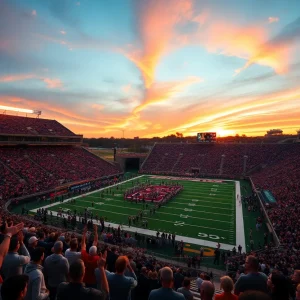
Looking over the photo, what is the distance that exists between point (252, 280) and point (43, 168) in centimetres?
3712

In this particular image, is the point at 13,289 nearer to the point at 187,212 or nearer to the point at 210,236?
the point at 210,236

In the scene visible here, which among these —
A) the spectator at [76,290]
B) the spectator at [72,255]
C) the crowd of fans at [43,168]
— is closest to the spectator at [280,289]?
the spectator at [76,290]

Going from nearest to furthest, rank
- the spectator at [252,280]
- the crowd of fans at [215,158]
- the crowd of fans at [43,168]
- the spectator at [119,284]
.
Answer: the spectator at [119,284]
the spectator at [252,280]
the crowd of fans at [43,168]
the crowd of fans at [215,158]

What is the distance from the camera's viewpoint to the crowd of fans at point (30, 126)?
39903 mm

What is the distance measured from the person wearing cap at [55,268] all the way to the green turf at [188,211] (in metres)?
15.9

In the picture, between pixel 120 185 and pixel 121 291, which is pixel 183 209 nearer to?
pixel 120 185

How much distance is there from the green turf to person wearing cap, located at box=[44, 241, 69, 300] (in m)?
15.9

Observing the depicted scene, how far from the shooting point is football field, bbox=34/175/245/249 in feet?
62.6

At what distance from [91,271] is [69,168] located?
3731 cm

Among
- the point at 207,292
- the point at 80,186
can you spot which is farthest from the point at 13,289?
the point at 80,186

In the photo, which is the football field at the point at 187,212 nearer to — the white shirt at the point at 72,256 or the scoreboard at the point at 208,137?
the white shirt at the point at 72,256

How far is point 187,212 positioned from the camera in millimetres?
24688

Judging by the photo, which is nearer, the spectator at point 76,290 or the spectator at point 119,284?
the spectator at point 76,290

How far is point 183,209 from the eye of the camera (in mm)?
25703
